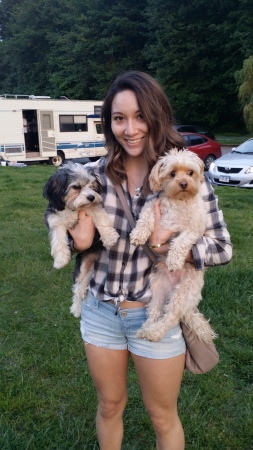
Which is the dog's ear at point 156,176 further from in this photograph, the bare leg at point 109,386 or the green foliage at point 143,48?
the green foliage at point 143,48

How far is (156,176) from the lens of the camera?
7.93 feet

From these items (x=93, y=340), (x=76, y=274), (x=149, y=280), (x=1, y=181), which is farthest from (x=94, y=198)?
(x=1, y=181)

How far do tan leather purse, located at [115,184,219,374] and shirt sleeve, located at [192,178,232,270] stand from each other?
288 millimetres

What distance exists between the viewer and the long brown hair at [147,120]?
2.33 meters

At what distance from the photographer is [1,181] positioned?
1382 centimetres

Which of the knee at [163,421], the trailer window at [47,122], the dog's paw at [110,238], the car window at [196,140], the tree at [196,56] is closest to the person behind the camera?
the knee at [163,421]

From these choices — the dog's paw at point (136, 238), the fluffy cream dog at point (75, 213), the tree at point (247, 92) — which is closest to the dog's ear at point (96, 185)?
the fluffy cream dog at point (75, 213)

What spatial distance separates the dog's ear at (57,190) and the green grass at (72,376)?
1629mm

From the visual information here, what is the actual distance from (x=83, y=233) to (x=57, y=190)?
521 mm

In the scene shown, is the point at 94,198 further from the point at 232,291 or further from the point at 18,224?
the point at 18,224

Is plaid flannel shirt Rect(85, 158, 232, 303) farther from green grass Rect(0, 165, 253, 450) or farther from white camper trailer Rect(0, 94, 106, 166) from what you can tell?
white camper trailer Rect(0, 94, 106, 166)

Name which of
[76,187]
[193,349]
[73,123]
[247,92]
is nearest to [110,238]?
[76,187]

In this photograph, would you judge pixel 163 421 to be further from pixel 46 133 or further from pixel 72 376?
A: pixel 46 133

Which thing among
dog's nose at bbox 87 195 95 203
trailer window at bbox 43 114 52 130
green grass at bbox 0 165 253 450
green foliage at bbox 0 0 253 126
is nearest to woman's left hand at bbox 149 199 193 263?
dog's nose at bbox 87 195 95 203
